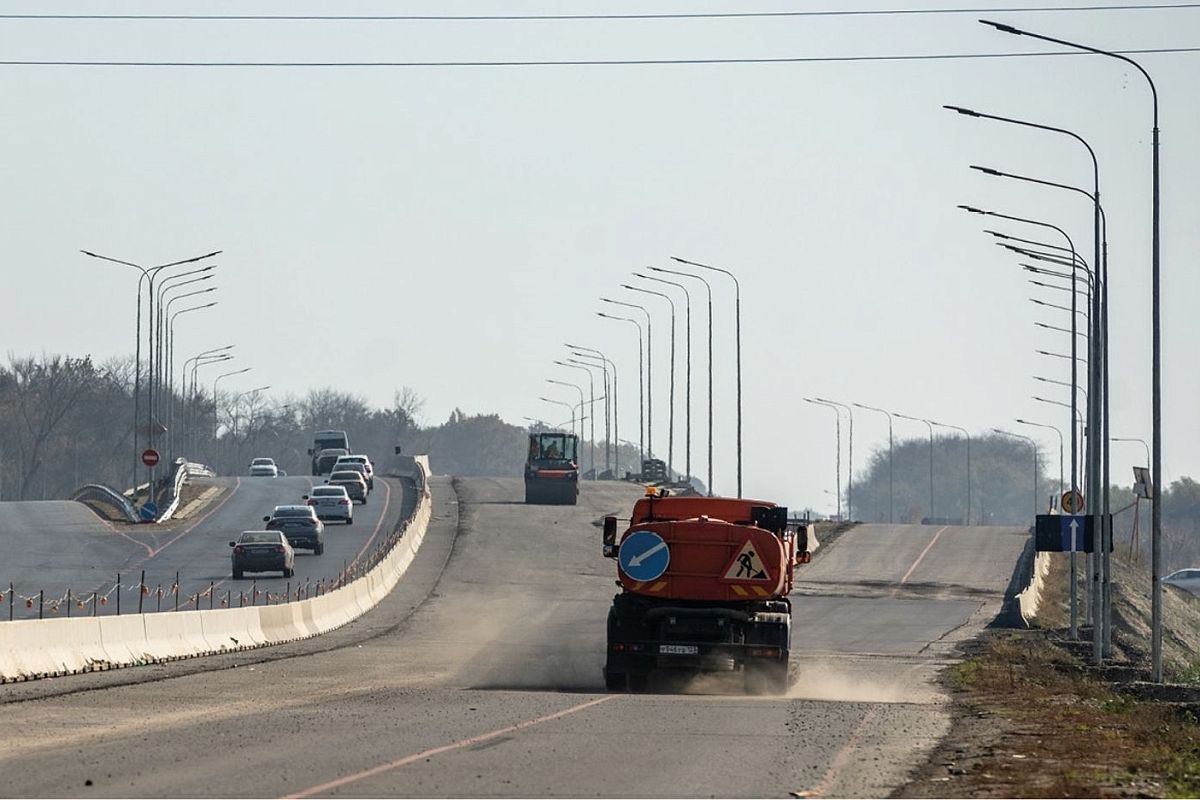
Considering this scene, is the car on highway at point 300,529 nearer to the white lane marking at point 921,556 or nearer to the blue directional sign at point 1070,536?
the white lane marking at point 921,556

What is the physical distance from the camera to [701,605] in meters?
29.4

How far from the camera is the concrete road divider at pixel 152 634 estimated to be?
96.2 feet

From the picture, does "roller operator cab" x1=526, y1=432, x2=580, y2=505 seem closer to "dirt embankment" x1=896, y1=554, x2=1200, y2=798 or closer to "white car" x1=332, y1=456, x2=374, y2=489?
"white car" x1=332, y1=456, x2=374, y2=489

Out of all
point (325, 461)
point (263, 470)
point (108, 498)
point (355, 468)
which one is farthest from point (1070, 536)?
point (263, 470)

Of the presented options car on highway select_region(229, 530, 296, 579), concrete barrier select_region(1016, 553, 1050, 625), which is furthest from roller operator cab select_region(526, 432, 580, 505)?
car on highway select_region(229, 530, 296, 579)

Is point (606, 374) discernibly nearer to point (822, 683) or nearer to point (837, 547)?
point (837, 547)

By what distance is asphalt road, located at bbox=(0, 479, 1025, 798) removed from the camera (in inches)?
634

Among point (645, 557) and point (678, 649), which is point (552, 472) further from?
point (678, 649)

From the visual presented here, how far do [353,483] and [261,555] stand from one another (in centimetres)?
3876

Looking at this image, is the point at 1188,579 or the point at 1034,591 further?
the point at 1188,579

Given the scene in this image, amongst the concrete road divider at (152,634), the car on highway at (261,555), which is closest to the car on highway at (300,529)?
the car on highway at (261,555)

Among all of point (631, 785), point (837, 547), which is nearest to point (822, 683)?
point (631, 785)

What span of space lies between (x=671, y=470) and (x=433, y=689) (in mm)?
82764

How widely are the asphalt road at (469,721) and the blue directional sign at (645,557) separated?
169 centimetres
